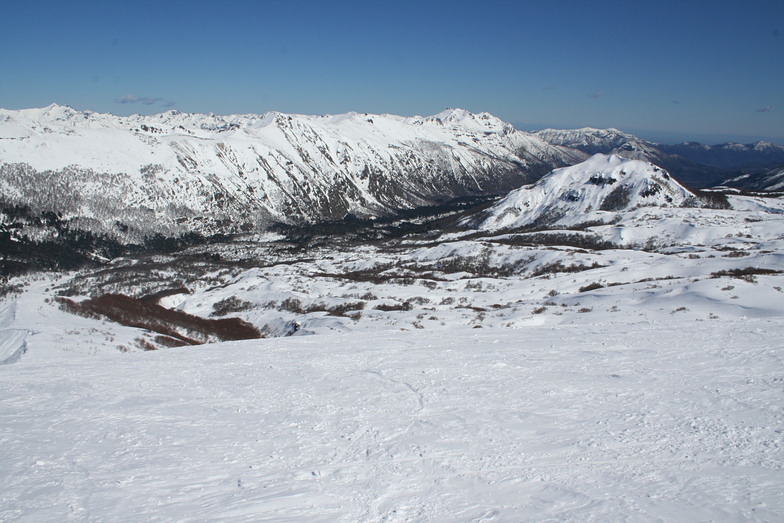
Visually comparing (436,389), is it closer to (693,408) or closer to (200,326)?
(693,408)

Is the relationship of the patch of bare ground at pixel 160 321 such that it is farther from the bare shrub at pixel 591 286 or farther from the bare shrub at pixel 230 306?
the bare shrub at pixel 591 286

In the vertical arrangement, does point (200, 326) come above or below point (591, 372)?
below

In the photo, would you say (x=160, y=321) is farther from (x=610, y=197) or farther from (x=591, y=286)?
(x=610, y=197)

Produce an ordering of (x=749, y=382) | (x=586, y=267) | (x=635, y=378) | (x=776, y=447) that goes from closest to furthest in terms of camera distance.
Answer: (x=776, y=447), (x=749, y=382), (x=635, y=378), (x=586, y=267)

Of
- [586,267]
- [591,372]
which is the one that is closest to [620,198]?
[586,267]

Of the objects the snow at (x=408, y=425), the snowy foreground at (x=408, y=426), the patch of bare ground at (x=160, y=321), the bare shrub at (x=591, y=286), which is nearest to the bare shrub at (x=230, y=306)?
the patch of bare ground at (x=160, y=321)

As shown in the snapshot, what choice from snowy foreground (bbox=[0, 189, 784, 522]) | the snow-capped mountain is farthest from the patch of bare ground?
the snow-capped mountain

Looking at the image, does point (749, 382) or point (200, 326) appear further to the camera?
point (200, 326)

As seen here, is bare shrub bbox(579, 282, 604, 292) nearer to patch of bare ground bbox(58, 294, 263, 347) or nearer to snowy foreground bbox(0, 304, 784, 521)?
snowy foreground bbox(0, 304, 784, 521)
